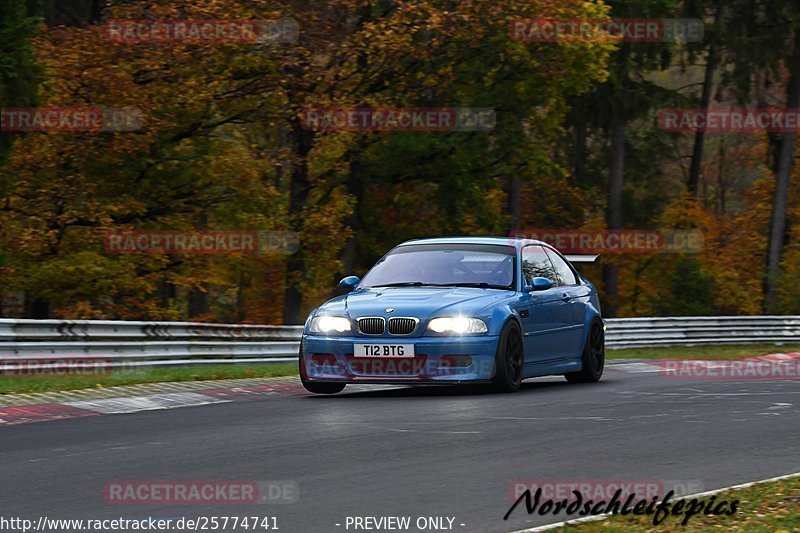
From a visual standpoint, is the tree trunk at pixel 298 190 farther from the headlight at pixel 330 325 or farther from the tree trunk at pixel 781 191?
the headlight at pixel 330 325

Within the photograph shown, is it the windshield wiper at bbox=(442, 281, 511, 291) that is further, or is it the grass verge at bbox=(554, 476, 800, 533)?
the windshield wiper at bbox=(442, 281, 511, 291)

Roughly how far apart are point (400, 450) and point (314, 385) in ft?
15.5

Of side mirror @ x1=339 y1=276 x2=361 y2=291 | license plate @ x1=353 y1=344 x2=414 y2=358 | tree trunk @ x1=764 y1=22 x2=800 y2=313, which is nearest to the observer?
license plate @ x1=353 y1=344 x2=414 y2=358

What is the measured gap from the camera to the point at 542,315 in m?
15.0

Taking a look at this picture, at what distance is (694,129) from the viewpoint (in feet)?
166

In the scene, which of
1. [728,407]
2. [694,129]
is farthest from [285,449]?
[694,129]

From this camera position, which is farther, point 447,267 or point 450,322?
point 447,267

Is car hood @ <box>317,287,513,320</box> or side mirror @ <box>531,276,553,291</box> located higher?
side mirror @ <box>531,276,553,291</box>

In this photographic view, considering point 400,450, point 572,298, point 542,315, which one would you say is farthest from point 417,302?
point 400,450

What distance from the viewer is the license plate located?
43.7 feet

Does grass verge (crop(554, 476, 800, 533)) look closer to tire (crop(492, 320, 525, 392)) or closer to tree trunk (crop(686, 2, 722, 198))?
tire (crop(492, 320, 525, 392))

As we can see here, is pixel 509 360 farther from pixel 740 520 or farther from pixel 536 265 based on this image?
pixel 740 520

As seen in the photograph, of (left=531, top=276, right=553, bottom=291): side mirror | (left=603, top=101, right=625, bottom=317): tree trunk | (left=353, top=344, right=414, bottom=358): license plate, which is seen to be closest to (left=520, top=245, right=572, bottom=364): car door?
(left=531, top=276, right=553, bottom=291): side mirror

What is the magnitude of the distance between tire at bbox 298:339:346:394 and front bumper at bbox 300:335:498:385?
46 cm
